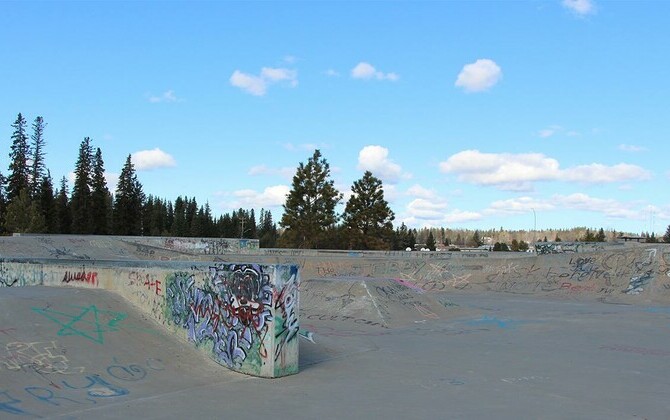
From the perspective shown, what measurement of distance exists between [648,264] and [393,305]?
49.6 ft

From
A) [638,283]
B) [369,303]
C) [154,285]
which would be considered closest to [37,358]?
[154,285]

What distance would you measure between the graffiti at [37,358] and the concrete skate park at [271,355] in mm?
27

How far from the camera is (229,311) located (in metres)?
9.87

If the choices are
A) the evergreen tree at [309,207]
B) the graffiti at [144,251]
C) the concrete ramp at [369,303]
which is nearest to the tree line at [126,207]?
the evergreen tree at [309,207]

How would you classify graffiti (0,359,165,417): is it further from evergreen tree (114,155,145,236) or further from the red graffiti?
evergreen tree (114,155,145,236)

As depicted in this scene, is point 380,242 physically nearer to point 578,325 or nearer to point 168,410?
point 578,325

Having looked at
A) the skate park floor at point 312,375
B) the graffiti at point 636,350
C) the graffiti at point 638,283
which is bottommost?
the graffiti at point 636,350

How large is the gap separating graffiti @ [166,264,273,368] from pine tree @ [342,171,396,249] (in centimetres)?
5079

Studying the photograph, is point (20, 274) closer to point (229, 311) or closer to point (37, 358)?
point (37, 358)

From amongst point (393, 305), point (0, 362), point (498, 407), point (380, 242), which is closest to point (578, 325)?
point (393, 305)

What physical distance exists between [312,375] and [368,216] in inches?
2075

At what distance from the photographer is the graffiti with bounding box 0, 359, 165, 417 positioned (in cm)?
713

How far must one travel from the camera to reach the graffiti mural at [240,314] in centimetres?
937

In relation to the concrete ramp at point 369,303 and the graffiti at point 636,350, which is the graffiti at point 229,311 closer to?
the concrete ramp at point 369,303
